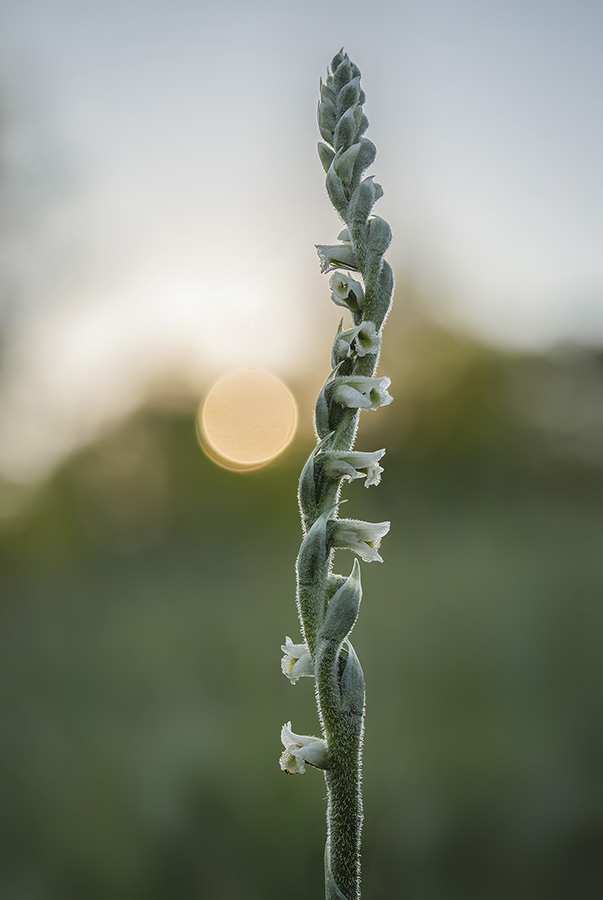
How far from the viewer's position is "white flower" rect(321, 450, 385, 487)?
0.95 meters

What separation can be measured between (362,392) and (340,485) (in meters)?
0.14

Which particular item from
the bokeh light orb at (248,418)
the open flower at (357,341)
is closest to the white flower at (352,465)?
the open flower at (357,341)

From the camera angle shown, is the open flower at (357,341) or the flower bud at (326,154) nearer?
the open flower at (357,341)

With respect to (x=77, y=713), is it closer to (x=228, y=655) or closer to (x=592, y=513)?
(x=228, y=655)

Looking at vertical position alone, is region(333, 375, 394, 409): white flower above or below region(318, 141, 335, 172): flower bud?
below

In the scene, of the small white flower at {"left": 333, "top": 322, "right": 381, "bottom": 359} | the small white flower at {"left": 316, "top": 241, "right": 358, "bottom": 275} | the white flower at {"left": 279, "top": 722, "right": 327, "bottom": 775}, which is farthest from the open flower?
the white flower at {"left": 279, "top": 722, "right": 327, "bottom": 775}

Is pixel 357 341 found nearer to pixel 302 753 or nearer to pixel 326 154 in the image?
pixel 326 154

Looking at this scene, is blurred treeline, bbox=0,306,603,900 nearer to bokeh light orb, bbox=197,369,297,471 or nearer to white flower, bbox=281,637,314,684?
bokeh light orb, bbox=197,369,297,471

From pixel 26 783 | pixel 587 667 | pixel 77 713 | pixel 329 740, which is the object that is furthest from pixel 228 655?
pixel 329 740

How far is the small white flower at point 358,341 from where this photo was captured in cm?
96

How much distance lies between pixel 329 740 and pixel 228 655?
20.6ft

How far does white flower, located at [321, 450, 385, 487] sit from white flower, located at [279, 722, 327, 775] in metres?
0.36

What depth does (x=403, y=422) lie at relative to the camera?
9.03 metres

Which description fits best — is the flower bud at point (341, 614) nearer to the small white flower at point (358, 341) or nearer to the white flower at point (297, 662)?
the white flower at point (297, 662)
